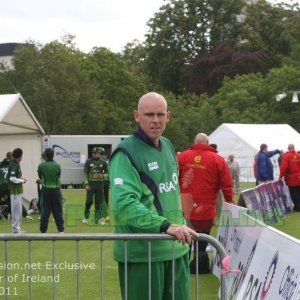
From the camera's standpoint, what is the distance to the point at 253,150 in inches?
1307

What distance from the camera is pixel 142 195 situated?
4457mm

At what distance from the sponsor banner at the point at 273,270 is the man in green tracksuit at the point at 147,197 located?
0.93 meters

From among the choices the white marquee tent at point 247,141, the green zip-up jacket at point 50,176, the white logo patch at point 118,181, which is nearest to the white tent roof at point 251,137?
the white marquee tent at point 247,141

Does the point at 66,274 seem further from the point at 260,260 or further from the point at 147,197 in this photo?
the point at 147,197

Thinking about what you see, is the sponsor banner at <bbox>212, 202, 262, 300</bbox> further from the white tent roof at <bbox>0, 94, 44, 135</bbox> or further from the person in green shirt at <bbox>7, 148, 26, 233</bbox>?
the white tent roof at <bbox>0, 94, 44, 135</bbox>

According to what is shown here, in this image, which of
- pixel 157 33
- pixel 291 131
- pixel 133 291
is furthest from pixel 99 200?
pixel 157 33

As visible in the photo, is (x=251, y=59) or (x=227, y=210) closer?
(x=227, y=210)

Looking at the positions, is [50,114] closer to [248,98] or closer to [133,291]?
[248,98]

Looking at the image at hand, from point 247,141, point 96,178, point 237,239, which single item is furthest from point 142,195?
point 247,141

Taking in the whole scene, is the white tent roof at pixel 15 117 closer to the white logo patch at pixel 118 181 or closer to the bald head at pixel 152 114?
the bald head at pixel 152 114

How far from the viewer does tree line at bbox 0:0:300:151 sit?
4806 centimetres

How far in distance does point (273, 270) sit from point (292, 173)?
14020 millimetres

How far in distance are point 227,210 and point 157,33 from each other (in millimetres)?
61947

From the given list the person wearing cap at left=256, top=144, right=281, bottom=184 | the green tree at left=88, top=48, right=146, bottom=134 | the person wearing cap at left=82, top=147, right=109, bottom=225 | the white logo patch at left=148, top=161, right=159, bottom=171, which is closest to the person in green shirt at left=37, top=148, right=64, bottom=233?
the person wearing cap at left=82, top=147, right=109, bottom=225
